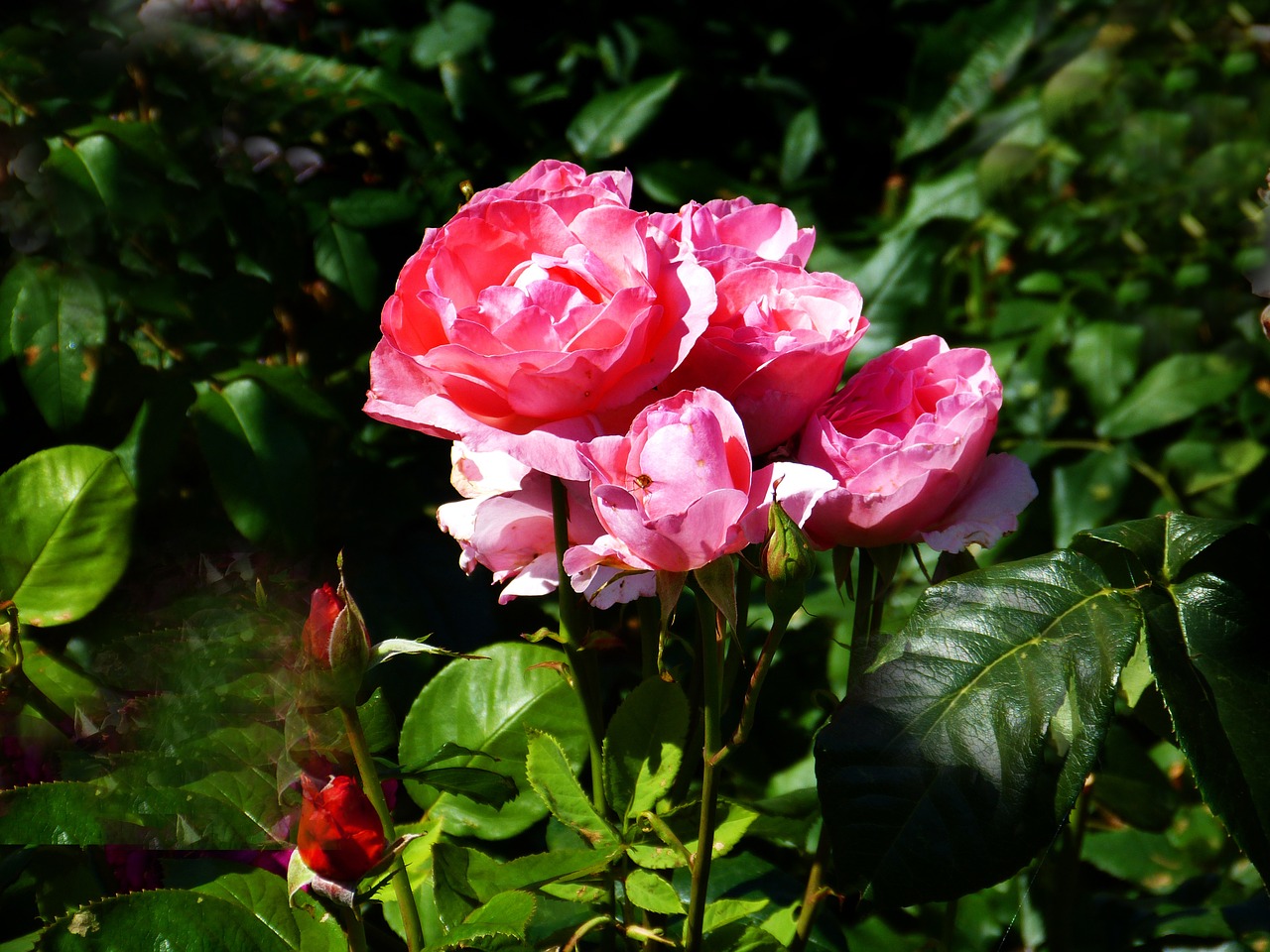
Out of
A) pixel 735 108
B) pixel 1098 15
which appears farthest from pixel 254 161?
pixel 1098 15

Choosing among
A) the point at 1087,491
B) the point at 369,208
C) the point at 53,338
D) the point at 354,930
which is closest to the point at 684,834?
the point at 354,930

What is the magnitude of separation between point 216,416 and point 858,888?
0.50m

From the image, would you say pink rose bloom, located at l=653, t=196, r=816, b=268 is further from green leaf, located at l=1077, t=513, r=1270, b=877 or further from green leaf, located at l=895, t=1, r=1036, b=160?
green leaf, located at l=895, t=1, r=1036, b=160

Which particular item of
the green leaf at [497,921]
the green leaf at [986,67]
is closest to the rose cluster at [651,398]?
the green leaf at [497,921]

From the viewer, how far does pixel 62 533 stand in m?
0.49

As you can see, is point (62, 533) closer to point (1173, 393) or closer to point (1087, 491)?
point (1087, 491)

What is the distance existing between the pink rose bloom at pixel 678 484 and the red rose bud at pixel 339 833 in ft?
0.37

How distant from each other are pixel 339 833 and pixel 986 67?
1285 mm

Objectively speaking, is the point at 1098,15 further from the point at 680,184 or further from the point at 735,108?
the point at 680,184

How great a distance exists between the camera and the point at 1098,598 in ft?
1.31

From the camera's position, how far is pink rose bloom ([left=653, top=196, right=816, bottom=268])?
415 millimetres

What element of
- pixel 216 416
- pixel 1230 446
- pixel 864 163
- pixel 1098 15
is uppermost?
pixel 1098 15

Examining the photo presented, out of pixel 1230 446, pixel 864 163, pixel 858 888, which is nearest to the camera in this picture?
pixel 858 888

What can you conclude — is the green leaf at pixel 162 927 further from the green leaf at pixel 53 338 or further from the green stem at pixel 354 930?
the green leaf at pixel 53 338
